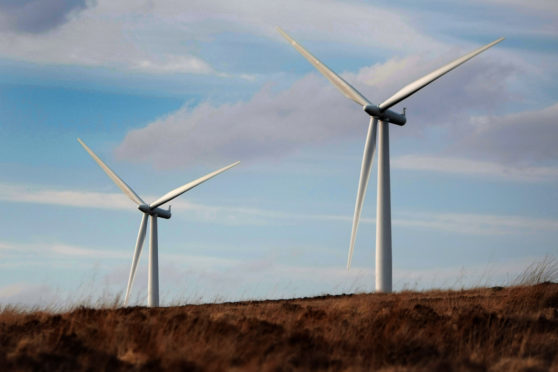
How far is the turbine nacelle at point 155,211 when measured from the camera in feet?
193

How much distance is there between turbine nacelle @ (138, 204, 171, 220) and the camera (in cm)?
5894

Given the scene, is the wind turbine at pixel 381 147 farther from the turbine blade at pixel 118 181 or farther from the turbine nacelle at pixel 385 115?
the turbine blade at pixel 118 181

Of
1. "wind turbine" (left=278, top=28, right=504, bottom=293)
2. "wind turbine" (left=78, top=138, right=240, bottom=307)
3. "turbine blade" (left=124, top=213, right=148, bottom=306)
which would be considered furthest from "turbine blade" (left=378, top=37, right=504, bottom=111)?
→ "turbine blade" (left=124, top=213, right=148, bottom=306)

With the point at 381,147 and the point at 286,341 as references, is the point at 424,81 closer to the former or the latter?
the point at 381,147

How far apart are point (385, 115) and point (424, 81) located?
3.44 meters

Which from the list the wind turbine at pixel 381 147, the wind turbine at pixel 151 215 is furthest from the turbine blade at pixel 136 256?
the wind turbine at pixel 381 147

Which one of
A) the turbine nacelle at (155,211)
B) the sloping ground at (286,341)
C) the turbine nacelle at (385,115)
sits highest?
the turbine nacelle at (385,115)

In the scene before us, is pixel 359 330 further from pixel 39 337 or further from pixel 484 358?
pixel 39 337

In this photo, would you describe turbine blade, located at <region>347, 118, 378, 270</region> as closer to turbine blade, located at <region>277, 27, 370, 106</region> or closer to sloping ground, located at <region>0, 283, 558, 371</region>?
turbine blade, located at <region>277, 27, 370, 106</region>

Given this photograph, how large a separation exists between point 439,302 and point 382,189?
12.6m

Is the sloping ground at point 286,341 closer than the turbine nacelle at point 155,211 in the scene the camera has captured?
Yes

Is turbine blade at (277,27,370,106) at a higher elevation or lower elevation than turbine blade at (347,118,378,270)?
higher

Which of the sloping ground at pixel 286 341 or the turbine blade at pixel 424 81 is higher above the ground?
the turbine blade at pixel 424 81

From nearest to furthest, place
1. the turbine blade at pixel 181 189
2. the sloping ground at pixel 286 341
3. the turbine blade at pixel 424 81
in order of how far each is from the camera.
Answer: the sloping ground at pixel 286 341
the turbine blade at pixel 424 81
the turbine blade at pixel 181 189
